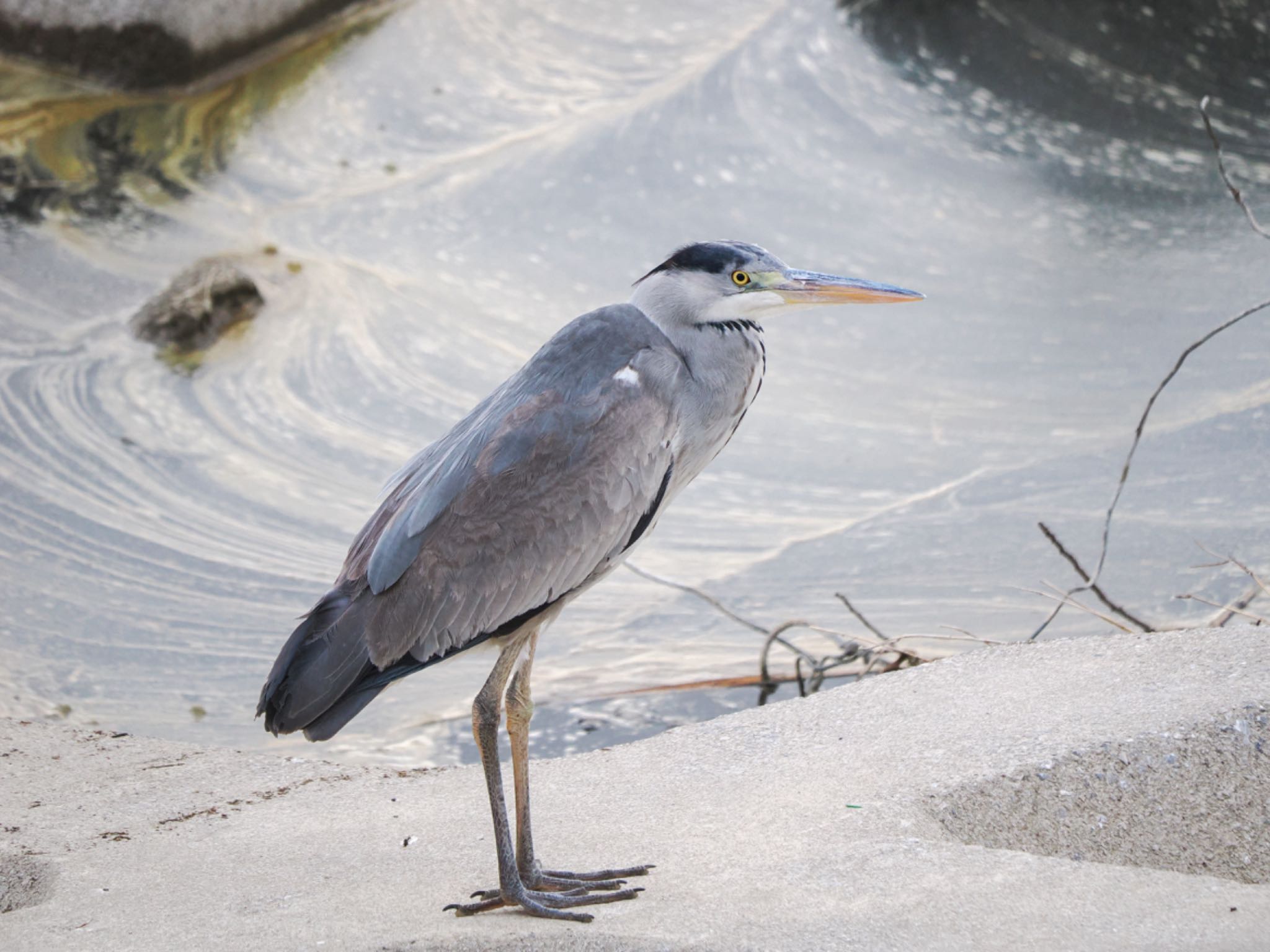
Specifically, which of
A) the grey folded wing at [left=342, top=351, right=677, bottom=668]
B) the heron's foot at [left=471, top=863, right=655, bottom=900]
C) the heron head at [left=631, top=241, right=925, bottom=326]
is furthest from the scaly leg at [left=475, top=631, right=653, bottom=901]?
the heron head at [left=631, top=241, right=925, bottom=326]

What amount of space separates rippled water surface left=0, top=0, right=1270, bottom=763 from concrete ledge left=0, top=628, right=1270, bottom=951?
0.84 m

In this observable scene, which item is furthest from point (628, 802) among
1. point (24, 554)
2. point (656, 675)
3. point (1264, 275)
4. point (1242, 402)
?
point (1264, 275)

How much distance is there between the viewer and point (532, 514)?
2953 millimetres

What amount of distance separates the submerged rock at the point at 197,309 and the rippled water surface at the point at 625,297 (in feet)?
0.30

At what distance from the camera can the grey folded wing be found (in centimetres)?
292

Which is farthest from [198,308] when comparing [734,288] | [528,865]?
[528,865]

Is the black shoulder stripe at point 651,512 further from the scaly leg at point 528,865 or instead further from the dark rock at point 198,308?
the dark rock at point 198,308

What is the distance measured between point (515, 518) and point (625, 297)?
3.35 meters

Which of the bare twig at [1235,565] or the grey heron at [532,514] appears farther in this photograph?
the bare twig at [1235,565]

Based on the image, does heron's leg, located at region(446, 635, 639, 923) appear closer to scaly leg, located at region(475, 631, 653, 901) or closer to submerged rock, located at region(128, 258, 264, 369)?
scaly leg, located at region(475, 631, 653, 901)

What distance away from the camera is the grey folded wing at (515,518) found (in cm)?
292

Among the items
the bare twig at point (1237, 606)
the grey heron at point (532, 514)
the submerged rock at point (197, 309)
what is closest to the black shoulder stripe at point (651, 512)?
the grey heron at point (532, 514)

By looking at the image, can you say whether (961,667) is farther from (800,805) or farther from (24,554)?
(24,554)

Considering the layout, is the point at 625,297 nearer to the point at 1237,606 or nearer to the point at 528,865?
the point at 1237,606
